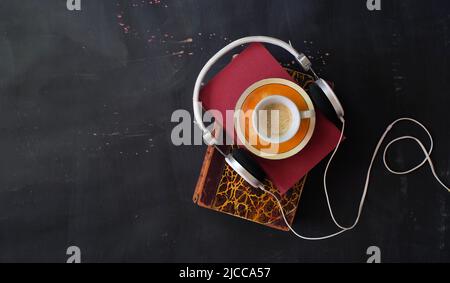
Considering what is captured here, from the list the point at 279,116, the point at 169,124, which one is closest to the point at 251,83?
the point at 279,116

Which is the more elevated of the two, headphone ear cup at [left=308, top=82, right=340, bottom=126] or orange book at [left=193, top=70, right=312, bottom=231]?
headphone ear cup at [left=308, top=82, right=340, bottom=126]

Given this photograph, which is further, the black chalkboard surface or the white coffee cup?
the black chalkboard surface

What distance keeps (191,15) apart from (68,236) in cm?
58

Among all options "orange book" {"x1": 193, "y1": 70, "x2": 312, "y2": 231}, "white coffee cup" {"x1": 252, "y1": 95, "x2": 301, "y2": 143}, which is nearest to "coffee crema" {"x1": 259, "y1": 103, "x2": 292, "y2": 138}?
"white coffee cup" {"x1": 252, "y1": 95, "x2": 301, "y2": 143}

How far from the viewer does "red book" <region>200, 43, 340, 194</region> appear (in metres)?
0.86

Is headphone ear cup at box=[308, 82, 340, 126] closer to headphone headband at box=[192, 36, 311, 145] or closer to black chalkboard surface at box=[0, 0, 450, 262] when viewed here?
headphone headband at box=[192, 36, 311, 145]

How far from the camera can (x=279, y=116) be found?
2.74 ft

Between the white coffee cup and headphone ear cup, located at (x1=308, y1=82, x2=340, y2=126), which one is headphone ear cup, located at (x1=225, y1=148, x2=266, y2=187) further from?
headphone ear cup, located at (x1=308, y1=82, x2=340, y2=126)

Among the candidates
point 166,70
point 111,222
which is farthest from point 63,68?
point 111,222

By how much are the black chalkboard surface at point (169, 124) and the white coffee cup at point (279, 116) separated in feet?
0.56

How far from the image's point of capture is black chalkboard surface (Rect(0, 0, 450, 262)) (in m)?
0.95

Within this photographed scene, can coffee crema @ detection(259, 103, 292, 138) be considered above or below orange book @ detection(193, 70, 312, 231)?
above

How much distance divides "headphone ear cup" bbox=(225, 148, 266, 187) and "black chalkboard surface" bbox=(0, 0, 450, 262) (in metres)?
0.16

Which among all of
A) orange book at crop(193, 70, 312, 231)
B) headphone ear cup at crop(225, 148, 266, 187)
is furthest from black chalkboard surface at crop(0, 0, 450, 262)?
headphone ear cup at crop(225, 148, 266, 187)
